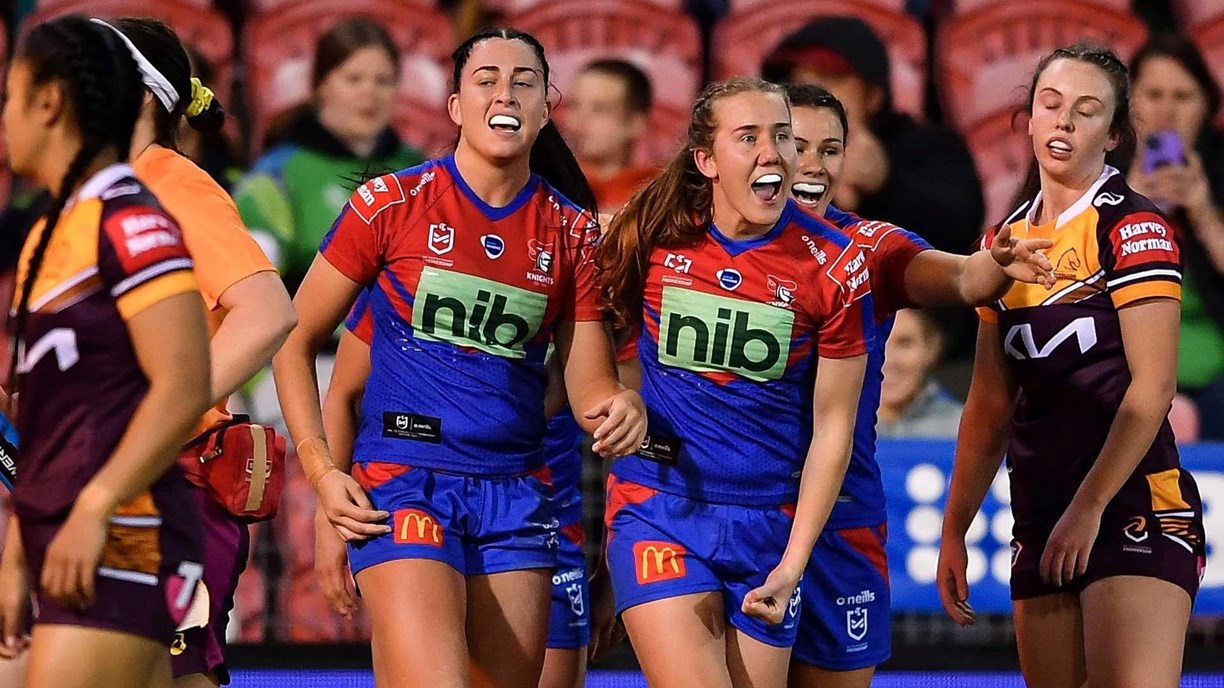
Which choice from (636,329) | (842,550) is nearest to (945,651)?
(842,550)

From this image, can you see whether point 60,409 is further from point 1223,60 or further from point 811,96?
point 1223,60

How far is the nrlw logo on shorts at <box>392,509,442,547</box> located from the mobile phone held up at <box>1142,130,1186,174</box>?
4.51 meters

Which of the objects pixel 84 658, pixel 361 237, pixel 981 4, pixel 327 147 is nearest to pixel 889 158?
pixel 981 4

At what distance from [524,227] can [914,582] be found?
3.48 meters

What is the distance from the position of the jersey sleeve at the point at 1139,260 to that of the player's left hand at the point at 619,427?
3.81ft

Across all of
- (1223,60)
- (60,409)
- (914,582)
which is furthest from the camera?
(1223,60)

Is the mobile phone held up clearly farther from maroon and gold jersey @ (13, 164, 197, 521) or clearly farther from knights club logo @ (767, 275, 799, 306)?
maroon and gold jersey @ (13, 164, 197, 521)

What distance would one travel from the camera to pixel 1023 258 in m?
3.78

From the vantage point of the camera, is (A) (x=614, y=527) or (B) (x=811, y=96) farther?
(B) (x=811, y=96)

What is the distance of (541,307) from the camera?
12.9ft

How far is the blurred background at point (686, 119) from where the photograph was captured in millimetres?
7109

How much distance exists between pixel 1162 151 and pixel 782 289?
3999mm

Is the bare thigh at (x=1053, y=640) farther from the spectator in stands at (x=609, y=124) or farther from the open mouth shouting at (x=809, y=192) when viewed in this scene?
the spectator in stands at (x=609, y=124)

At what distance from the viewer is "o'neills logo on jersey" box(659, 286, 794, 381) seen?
384 cm
